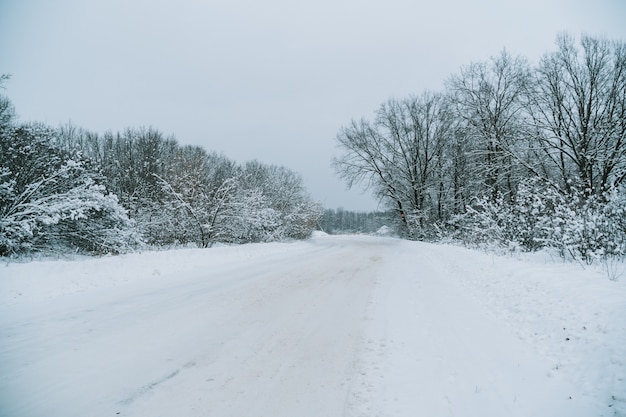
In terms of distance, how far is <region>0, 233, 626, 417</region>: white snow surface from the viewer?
3.18m

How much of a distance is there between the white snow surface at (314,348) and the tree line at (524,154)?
87.1 inches

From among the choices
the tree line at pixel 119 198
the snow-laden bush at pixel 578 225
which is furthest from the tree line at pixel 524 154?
the tree line at pixel 119 198

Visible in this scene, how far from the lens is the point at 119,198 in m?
23.7

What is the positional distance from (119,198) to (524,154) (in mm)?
29002

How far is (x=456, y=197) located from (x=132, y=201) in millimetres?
28365

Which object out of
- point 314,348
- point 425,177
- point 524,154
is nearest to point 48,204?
point 314,348

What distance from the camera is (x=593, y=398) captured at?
3.21 meters

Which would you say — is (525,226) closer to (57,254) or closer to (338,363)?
(338,363)

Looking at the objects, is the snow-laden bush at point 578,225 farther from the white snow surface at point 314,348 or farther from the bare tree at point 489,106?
the bare tree at point 489,106

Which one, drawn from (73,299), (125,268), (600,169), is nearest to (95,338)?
(73,299)

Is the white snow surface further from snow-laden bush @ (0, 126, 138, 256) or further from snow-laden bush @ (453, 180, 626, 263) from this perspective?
snow-laden bush @ (0, 126, 138, 256)

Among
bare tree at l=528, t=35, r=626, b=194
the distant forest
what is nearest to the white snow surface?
the distant forest

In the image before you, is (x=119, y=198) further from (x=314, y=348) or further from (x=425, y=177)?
(x=425, y=177)

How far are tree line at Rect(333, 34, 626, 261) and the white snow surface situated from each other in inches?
87.1
